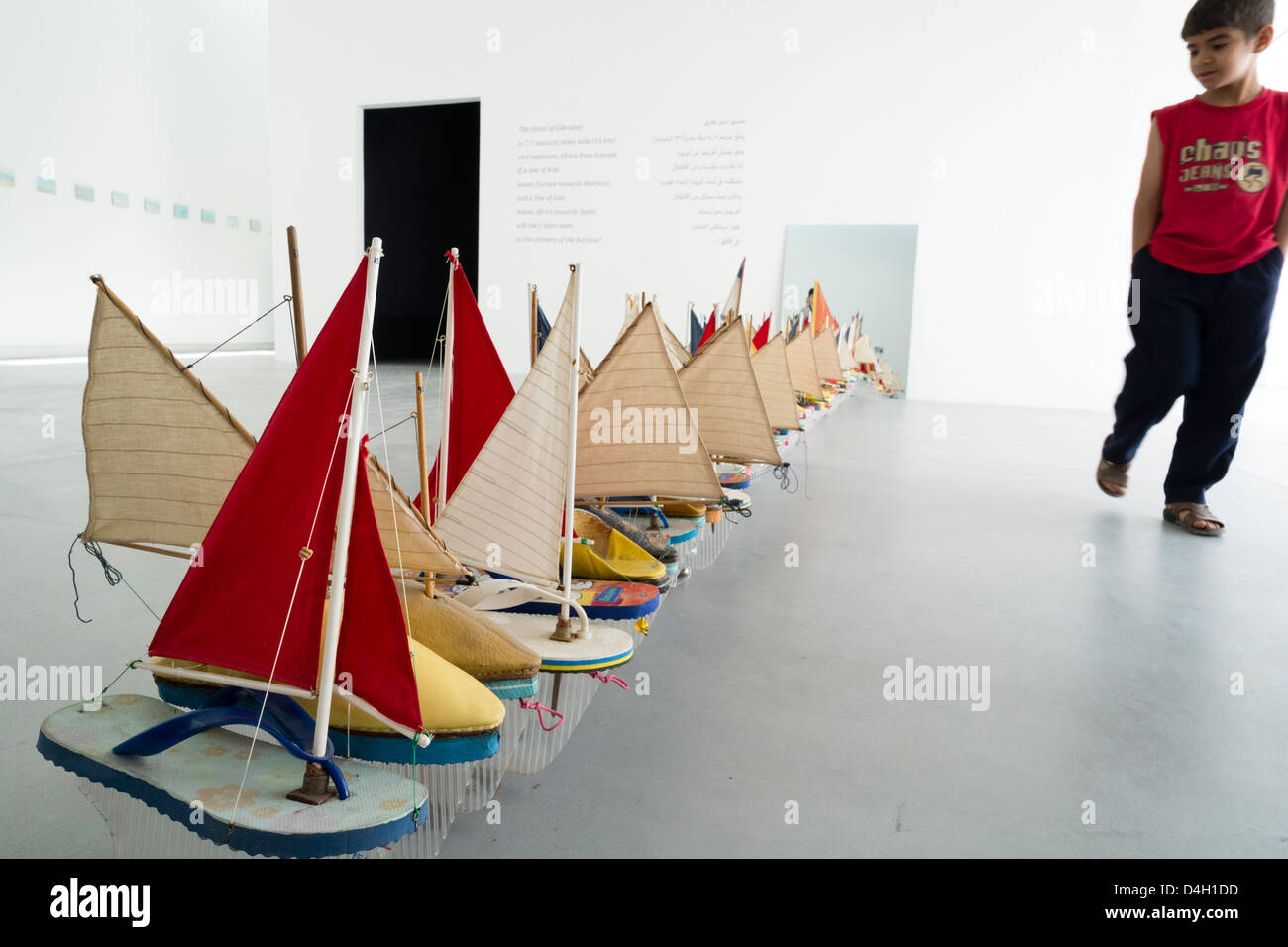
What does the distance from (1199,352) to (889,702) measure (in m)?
2.50

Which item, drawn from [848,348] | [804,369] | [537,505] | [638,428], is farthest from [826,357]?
[537,505]

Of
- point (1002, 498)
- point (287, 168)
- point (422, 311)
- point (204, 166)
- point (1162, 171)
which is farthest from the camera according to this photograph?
point (422, 311)

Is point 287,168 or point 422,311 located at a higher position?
point 287,168

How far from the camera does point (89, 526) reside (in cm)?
174

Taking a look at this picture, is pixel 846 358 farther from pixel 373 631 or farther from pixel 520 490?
pixel 373 631

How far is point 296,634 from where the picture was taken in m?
1.25

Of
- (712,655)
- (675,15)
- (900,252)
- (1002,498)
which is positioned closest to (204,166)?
(675,15)

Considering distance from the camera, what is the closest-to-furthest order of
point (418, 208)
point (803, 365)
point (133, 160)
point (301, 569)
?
point (301, 569), point (803, 365), point (133, 160), point (418, 208)

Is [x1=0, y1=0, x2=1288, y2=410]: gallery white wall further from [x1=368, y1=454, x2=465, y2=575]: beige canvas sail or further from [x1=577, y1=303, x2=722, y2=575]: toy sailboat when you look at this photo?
[x1=368, y1=454, x2=465, y2=575]: beige canvas sail

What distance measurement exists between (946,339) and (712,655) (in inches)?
285

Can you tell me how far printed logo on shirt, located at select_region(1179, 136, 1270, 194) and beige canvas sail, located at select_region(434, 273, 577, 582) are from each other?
2.83 meters

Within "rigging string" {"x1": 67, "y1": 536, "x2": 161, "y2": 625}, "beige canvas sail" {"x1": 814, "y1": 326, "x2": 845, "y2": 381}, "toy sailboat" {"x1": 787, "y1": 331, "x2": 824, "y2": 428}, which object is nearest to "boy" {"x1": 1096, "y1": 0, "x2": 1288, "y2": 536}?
"toy sailboat" {"x1": 787, "y1": 331, "x2": 824, "y2": 428}

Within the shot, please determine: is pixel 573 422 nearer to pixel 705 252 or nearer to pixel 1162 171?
pixel 1162 171

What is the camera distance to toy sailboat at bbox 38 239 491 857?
120cm
